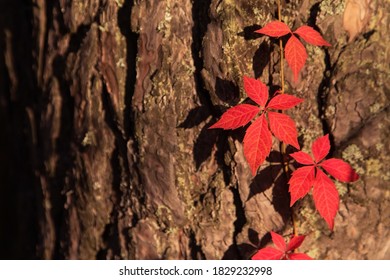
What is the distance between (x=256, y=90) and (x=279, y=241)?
18.7 inches

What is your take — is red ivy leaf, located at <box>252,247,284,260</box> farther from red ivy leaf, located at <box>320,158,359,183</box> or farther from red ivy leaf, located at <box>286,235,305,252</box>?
red ivy leaf, located at <box>320,158,359,183</box>

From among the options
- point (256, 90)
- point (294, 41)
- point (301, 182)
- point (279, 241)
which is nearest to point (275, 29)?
point (294, 41)

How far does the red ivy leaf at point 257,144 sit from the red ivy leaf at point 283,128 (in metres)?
0.02

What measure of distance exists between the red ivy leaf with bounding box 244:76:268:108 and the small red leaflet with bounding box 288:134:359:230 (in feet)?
0.61

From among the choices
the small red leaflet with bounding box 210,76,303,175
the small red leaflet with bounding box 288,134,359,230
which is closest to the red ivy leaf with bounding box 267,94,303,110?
the small red leaflet with bounding box 210,76,303,175

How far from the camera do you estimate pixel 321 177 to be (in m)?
1.40

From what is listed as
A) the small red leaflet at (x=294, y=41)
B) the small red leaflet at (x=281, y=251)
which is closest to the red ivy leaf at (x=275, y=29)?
the small red leaflet at (x=294, y=41)

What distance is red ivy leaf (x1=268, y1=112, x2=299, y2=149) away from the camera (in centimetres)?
137

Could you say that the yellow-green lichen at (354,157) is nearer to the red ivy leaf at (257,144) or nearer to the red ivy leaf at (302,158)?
the red ivy leaf at (302,158)

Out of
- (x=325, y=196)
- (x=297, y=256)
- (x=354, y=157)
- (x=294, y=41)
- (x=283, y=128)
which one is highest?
(x=294, y=41)

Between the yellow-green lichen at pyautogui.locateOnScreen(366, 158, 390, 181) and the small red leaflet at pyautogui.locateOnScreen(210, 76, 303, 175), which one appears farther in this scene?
the yellow-green lichen at pyautogui.locateOnScreen(366, 158, 390, 181)

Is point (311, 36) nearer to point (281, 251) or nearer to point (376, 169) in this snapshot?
point (376, 169)

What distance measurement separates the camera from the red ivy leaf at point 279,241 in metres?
1.49

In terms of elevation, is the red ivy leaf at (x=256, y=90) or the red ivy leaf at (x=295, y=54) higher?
the red ivy leaf at (x=295, y=54)
